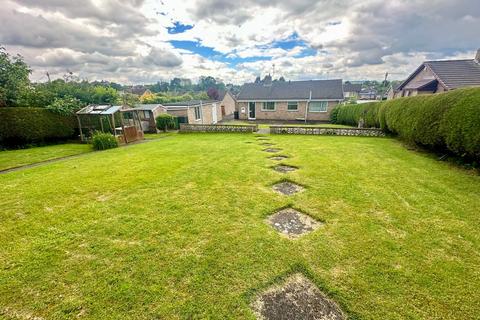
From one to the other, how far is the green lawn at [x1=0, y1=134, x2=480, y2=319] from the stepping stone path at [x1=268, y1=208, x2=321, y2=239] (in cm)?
13

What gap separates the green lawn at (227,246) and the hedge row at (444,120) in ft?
3.29

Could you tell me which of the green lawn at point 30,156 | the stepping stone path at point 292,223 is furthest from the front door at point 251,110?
the stepping stone path at point 292,223

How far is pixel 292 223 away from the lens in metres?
3.20

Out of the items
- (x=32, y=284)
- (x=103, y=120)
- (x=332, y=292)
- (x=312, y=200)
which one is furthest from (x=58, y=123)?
(x=332, y=292)

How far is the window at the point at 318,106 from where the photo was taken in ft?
74.3

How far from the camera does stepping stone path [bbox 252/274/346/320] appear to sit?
1812mm

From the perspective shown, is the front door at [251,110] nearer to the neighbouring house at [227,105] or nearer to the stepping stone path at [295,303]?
the neighbouring house at [227,105]

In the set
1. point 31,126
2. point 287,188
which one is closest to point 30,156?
point 31,126

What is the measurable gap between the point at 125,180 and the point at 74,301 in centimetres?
369

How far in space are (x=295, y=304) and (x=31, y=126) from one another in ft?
50.7

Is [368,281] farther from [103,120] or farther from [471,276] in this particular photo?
[103,120]

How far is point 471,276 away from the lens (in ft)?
6.98

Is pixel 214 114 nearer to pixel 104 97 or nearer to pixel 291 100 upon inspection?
pixel 291 100

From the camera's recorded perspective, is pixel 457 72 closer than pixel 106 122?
No
